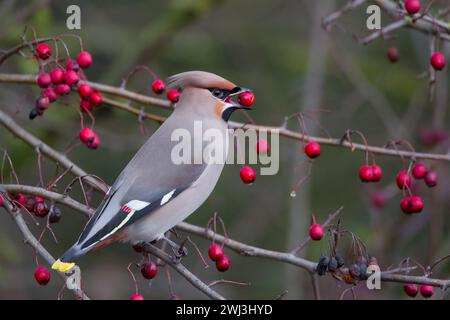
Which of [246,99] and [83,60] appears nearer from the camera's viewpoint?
[246,99]

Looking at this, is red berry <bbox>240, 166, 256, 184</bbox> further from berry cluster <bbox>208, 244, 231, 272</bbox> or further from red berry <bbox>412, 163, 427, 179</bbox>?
red berry <bbox>412, 163, 427, 179</bbox>

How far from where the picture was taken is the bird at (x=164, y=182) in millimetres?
3031

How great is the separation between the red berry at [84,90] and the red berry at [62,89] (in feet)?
0.17

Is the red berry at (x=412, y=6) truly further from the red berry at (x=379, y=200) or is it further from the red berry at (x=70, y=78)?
the red berry at (x=379, y=200)

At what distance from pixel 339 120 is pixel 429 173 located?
240cm

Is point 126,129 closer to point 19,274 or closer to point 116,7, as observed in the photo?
point 116,7

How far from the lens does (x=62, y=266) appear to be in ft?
9.12

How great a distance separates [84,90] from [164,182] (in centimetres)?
49

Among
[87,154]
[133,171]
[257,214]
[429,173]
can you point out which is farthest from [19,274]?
[429,173]

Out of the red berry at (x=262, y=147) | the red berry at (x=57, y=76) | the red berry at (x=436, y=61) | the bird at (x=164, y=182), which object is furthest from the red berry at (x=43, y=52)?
the red berry at (x=436, y=61)

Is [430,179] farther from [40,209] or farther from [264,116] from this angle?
[264,116]

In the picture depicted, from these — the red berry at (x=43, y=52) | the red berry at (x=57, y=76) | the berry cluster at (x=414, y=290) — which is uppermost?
the red berry at (x=43, y=52)

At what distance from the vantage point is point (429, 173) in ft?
11.3

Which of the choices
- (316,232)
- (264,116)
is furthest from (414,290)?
(264,116)
